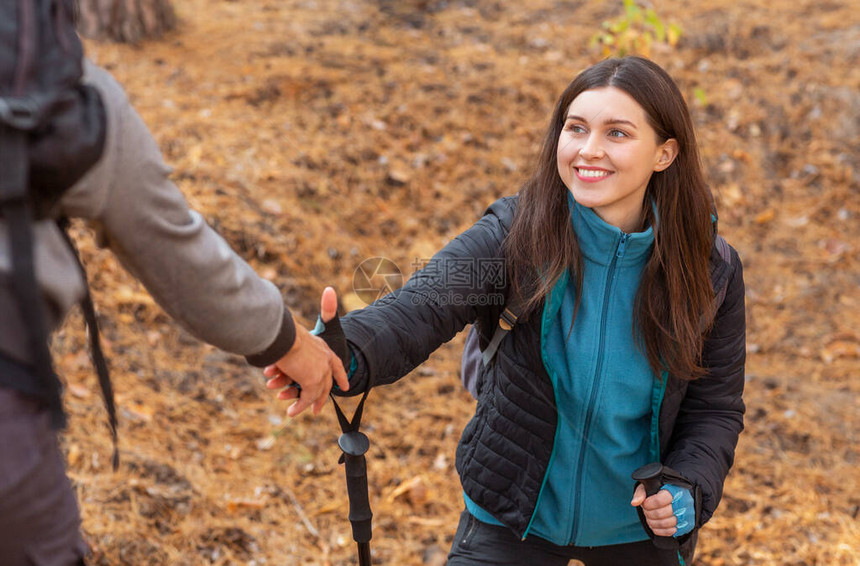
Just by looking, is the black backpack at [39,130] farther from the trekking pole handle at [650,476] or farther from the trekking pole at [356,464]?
the trekking pole handle at [650,476]

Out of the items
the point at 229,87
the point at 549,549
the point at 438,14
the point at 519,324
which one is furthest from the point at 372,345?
the point at 438,14

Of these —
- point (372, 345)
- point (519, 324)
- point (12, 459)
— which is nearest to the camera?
point (12, 459)

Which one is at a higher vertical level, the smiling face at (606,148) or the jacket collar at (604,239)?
the smiling face at (606,148)

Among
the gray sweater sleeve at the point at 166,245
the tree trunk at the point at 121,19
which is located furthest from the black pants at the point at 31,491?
the tree trunk at the point at 121,19

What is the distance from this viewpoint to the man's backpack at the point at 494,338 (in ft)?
7.90

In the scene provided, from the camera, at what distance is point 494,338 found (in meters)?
2.53

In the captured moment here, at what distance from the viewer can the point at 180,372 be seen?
14.8ft

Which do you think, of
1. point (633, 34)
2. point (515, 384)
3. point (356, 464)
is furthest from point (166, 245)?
point (633, 34)

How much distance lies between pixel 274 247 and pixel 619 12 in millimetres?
4918

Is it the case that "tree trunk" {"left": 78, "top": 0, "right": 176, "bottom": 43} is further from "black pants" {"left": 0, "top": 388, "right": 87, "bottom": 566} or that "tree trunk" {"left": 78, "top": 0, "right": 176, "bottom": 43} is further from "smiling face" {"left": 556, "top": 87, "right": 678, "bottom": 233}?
"black pants" {"left": 0, "top": 388, "right": 87, "bottom": 566}

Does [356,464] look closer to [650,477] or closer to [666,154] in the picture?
[650,477]

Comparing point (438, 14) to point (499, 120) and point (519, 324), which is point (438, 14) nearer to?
point (499, 120)

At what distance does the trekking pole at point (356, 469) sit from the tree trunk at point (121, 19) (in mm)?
5540

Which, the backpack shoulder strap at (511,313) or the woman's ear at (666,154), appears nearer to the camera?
the backpack shoulder strap at (511,313)
